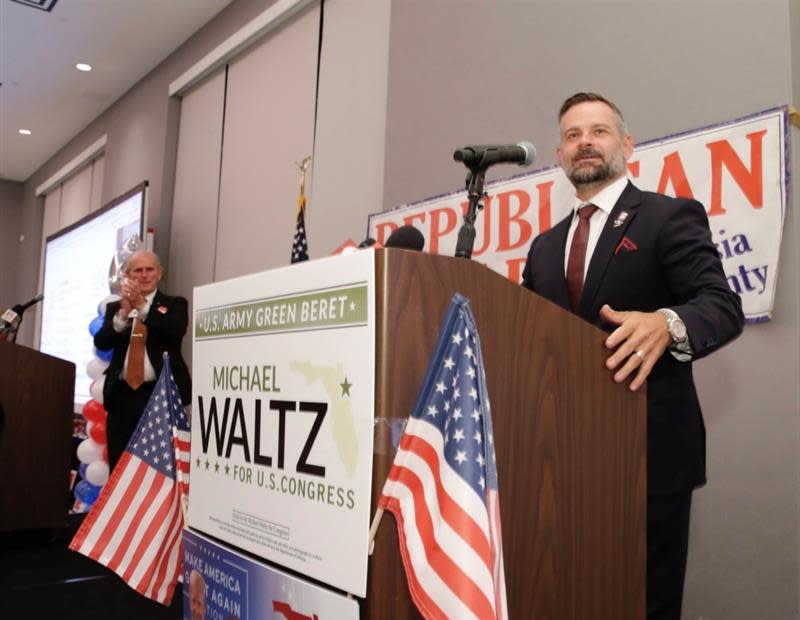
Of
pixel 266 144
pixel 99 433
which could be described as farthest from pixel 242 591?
pixel 266 144

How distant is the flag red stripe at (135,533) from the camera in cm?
134

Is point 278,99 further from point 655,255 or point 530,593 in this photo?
point 530,593

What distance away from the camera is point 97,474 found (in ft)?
13.0

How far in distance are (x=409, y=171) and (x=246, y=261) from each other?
1.68 m

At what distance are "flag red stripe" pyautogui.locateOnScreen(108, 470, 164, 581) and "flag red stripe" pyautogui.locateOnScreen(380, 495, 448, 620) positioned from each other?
72 centimetres

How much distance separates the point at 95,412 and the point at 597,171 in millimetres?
3603

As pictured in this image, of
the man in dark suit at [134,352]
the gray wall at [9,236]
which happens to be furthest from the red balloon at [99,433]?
the gray wall at [9,236]

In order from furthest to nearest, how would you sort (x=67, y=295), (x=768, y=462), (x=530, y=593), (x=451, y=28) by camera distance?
(x=67, y=295), (x=451, y=28), (x=768, y=462), (x=530, y=593)

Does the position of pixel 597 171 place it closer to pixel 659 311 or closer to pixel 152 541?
pixel 659 311

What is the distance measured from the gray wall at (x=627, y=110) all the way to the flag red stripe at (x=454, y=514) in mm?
1228

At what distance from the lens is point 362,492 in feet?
2.71

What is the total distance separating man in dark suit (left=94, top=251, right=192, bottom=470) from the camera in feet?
10.3

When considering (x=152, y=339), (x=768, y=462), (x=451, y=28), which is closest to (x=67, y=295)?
(x=152, y=339)

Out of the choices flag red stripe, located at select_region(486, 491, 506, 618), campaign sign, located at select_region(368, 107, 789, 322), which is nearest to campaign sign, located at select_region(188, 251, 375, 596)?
flag red stripe, located at select_region(486, 491, 506, 618)
